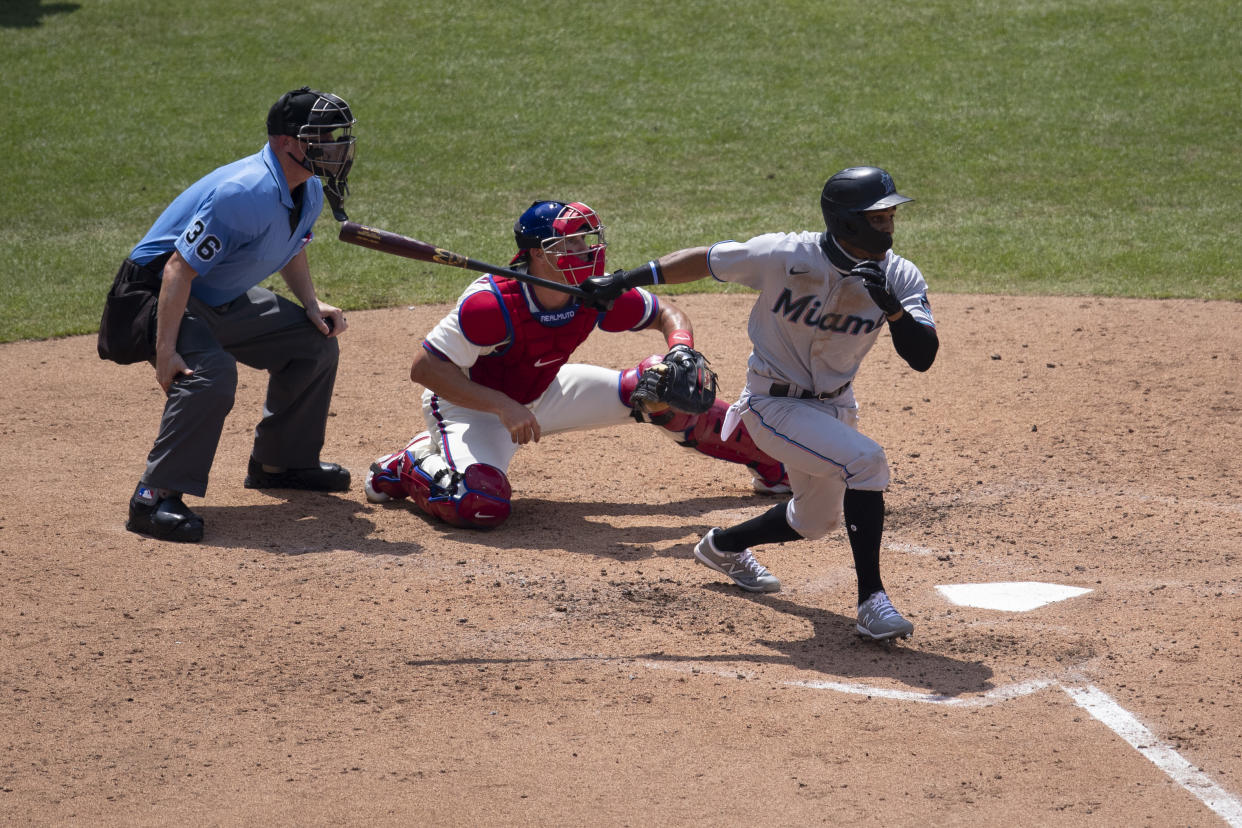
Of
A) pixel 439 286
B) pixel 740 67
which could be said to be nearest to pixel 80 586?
pixel 439 286

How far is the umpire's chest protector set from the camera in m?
5.88

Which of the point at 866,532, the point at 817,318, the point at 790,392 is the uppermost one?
the point at 817,318

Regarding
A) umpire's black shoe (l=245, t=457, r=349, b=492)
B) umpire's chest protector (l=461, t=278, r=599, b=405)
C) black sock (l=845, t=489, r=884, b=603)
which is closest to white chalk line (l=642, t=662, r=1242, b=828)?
black sock (l=845, t=489, r=884, b=603)

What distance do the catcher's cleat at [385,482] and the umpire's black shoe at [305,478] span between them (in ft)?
0.74

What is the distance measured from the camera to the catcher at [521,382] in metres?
5.76

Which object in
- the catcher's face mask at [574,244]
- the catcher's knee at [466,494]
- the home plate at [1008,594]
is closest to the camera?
the home plate at [1008,594]

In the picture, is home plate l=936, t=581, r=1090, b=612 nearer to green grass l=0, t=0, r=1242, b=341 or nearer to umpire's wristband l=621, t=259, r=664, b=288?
umpire's wristband l=621, t=259, r=664, b=288

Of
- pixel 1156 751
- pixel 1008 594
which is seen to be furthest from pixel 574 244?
pixel 1156 751

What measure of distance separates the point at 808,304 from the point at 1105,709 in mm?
1645

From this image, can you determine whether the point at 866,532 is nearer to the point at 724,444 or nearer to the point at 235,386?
the point at 724,444

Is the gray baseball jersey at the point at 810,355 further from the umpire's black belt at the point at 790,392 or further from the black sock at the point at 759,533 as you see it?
the black sock at the point at 759,533

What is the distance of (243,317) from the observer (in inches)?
241

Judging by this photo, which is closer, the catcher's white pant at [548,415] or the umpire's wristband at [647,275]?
the umpire's wristband at [647,275]

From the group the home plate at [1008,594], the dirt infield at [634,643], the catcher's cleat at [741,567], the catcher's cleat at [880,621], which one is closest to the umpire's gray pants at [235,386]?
the dirt infield at [634,643]
